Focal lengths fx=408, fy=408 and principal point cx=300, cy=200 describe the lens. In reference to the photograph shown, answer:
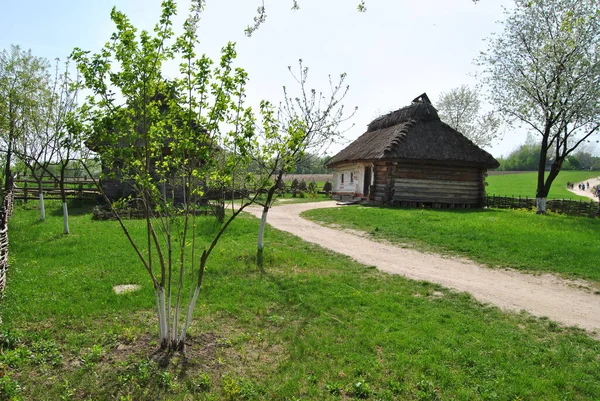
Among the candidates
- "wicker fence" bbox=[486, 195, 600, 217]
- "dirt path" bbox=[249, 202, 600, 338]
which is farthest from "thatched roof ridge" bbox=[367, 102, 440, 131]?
"dirt path" bbox=[249, 202, 600, 338]

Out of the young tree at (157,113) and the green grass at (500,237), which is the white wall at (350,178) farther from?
the young tree at (157,113)

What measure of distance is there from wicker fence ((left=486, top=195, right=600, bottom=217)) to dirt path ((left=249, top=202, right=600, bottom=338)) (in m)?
15.8

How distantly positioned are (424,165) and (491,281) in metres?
13.8

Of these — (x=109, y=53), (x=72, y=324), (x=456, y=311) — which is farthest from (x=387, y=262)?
(x=109, y=53)

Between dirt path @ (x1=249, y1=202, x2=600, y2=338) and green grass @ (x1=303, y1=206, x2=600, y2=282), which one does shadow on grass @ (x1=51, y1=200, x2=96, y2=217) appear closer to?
green grass @ (x1=303, y1=206, x2=600, y2=282)

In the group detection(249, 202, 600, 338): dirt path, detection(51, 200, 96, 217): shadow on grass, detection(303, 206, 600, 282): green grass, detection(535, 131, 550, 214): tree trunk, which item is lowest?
detection(249, 202, 600, 338): dirt path

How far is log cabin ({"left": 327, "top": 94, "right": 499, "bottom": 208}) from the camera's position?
21.3 m

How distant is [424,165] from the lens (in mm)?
21828

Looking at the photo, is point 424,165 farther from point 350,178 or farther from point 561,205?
point 561,205

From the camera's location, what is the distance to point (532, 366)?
4.88 metres

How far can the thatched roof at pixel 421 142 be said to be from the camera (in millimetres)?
21141

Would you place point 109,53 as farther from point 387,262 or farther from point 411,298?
point 387,262

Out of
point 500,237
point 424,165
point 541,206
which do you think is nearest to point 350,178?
point 424,165

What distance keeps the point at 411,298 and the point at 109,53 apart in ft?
19.5
